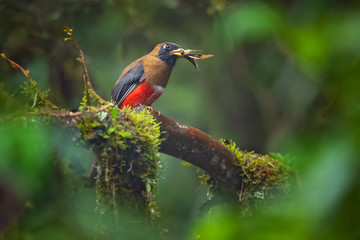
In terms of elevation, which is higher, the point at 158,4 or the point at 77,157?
the point at 158,4

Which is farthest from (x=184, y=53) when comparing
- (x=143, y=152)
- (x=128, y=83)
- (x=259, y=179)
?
(x=143, y=152)

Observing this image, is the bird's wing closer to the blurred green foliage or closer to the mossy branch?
the blurred green foliage

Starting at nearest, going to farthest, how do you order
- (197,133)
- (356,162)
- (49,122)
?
(356,162), (49,122), (197,133)

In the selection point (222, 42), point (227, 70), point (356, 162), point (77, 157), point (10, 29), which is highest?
point (227, 70)

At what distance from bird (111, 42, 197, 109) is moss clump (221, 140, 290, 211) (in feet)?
3.19

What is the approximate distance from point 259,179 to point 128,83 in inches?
54.0

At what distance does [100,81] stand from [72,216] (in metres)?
2.25

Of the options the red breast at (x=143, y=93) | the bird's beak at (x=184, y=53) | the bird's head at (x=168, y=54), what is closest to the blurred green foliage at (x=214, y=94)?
the bird's beak at (x=184, y=53)

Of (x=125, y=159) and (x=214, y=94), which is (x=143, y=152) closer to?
(x=125, y=159)

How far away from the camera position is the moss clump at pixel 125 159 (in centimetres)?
217

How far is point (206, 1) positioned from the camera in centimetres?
496

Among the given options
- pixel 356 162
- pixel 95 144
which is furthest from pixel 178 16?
pixel 356 162

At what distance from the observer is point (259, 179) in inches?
117

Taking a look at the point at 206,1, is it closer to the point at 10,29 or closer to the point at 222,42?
the point at 222,42
